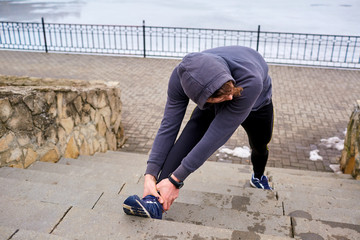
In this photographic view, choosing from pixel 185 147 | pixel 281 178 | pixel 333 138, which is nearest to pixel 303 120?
pixel 333 138

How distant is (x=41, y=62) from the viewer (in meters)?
10.4

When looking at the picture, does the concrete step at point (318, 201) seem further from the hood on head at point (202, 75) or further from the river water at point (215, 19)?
the river water at point (215, 19)

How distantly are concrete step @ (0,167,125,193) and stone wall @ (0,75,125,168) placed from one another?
24 centimetres

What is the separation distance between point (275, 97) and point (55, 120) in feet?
16.9

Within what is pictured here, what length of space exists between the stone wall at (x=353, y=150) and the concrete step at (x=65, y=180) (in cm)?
280

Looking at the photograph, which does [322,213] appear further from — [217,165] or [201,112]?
[217,165]

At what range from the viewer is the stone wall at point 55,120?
3301 mm

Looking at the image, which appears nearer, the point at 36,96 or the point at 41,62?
the point at 36,96

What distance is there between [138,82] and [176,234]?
709 centimetres

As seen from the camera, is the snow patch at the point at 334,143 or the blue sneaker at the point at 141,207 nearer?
the blue sneaker at the point at 141,207

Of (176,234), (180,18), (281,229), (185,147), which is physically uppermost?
(185,147)

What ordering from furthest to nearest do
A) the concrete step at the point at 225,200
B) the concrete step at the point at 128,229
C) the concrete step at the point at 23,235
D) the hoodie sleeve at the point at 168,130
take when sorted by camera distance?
1. the concrete step at the point at 225,200
2. the hoodie sleeve at the point at 168,130
3. the concrete step at the point at 128,229
4. the concrete step at the point at 23,235

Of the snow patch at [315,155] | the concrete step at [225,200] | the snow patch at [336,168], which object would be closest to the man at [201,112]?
the concrete step at [225,200]

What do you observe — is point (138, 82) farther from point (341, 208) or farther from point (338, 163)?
point (341, 208)
